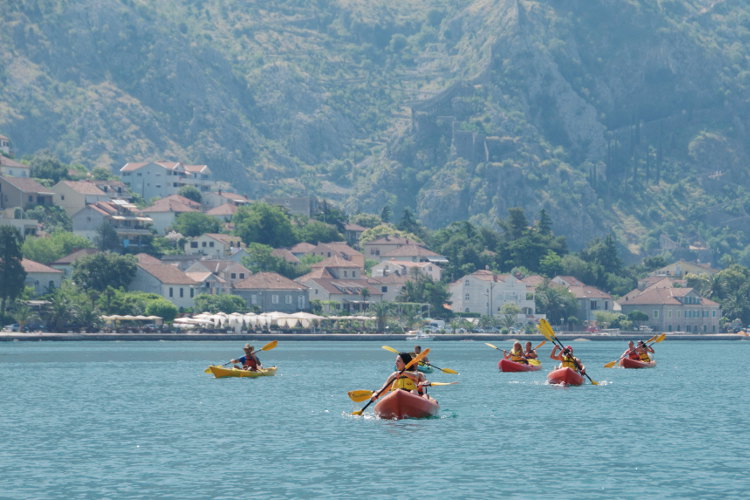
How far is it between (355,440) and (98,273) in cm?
14183

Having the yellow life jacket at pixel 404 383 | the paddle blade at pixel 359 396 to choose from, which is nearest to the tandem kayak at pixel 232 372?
the paddle blade at pixel 359 396

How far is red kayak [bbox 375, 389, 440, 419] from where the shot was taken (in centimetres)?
6347

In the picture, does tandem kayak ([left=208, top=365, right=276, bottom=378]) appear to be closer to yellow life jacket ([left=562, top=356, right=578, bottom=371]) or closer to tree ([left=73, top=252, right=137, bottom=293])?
yellow life jacket ([left=562, top=356, right=578, bottom=371])

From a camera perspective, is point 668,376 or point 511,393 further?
point 668,376

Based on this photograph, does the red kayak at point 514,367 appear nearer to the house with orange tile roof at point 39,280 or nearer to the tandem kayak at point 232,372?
the tandem kayak at point 232,372

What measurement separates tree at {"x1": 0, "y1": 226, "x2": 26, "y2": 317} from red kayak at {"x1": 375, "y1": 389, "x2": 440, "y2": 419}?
394ft

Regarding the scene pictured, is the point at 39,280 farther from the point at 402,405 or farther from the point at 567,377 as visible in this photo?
the point at 402,405

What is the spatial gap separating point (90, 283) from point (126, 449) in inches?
5543

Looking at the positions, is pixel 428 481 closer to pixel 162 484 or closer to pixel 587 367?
pixel 162 484

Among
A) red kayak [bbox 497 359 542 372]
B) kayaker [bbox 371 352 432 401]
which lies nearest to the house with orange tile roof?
red kayak [bbox 497 359 542 372]

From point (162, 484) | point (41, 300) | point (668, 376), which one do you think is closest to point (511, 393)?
point (668, 376)

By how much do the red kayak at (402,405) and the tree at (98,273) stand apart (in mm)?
132173

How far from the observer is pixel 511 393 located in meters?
84.9

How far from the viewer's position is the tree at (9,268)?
17662 cm
